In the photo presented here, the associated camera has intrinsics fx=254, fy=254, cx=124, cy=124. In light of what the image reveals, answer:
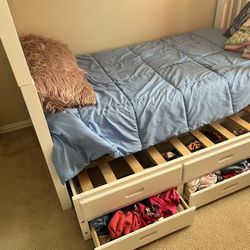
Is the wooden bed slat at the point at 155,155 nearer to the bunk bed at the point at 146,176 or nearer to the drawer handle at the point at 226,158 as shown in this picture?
the bunk bed at the point at 146,176

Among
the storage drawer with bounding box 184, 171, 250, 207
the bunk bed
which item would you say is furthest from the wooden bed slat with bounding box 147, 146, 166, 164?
the storage drawer with bounding box 184, 171, 250, 207

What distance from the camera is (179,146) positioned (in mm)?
1449

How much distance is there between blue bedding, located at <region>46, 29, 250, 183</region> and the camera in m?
1.24

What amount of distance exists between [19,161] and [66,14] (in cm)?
117

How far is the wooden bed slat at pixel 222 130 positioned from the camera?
149 cm

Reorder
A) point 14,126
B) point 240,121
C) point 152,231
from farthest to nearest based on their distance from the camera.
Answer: point 14,126 < point 240,121 < point 152,231

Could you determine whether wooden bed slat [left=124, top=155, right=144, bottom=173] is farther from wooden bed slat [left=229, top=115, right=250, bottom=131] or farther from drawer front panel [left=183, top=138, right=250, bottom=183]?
wooden bed slat [left=229, top=115, right=250, bottom=131]

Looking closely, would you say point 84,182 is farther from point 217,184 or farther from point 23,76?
point 217,184

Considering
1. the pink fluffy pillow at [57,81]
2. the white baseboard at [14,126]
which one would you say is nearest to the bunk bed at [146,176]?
the pink fluffy pillow at [57,81]

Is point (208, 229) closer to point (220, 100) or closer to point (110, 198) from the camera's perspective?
point (110, 198)

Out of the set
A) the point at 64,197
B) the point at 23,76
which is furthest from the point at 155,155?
the point at 23,76

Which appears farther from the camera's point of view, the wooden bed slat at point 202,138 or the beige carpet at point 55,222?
the wooden bed slat at point 202,138

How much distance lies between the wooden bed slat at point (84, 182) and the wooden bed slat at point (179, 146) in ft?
1.72

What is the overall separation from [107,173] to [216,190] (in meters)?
0.61
